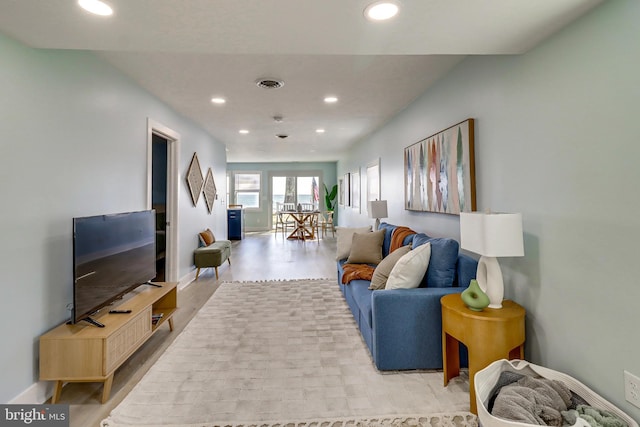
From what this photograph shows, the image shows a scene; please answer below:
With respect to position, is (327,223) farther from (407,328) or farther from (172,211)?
(407,328)

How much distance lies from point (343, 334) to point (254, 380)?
951 millimetres

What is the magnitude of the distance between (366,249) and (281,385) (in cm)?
196

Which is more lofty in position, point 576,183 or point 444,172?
point 444,172

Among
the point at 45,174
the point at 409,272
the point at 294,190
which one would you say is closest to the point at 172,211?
the point at 45,174

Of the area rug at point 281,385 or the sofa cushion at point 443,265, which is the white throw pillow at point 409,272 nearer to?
the sofa cushion at point 443,265

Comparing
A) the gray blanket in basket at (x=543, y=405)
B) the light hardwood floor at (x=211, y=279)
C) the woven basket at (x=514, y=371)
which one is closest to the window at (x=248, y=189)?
the light hardwood floor at (x=211, y=279)

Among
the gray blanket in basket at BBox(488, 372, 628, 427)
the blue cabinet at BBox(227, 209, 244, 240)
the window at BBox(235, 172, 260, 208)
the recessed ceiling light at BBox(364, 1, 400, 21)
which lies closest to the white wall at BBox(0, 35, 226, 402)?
the recessed ceiling light at BBox(364, 1, 400, 21)

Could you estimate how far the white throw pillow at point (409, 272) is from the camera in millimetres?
2248

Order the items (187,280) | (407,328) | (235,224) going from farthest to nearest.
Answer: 1. (235,224)
2. (187,280)
3. (407,328)

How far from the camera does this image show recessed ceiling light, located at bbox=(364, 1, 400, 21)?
1.44 m

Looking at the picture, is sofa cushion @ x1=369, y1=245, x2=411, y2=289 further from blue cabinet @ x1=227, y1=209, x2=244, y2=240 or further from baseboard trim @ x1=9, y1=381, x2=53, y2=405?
blue cabinet @ x1=227, y1=209, x2=244, y2=240

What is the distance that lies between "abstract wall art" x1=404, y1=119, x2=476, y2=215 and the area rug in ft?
4.78

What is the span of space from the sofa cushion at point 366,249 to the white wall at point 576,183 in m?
1.57

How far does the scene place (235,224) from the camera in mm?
9250
